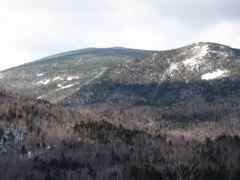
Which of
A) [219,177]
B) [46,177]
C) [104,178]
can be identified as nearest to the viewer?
[219,177]

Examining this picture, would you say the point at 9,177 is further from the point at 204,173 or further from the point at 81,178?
the point at 204,173

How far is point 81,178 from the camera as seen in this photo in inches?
7544

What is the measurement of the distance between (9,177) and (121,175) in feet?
136

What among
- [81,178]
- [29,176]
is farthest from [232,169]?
[29,176]

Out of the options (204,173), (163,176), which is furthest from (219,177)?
(163,176)

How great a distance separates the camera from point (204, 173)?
177 metres

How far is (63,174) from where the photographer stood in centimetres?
19475

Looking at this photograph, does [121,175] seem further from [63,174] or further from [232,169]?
[232,169]

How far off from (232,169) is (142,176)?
103ft

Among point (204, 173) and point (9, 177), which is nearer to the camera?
point (204, 173)

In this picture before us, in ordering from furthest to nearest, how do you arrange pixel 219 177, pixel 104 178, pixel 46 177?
1. pixel 104 178
2. pixel 46 177
3. pixel 219 177

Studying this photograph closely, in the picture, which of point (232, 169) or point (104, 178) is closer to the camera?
point (232, 169)

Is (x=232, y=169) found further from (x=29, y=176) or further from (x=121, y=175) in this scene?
(x=29, y=176)

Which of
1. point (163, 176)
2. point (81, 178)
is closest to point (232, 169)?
point (163, 176)
